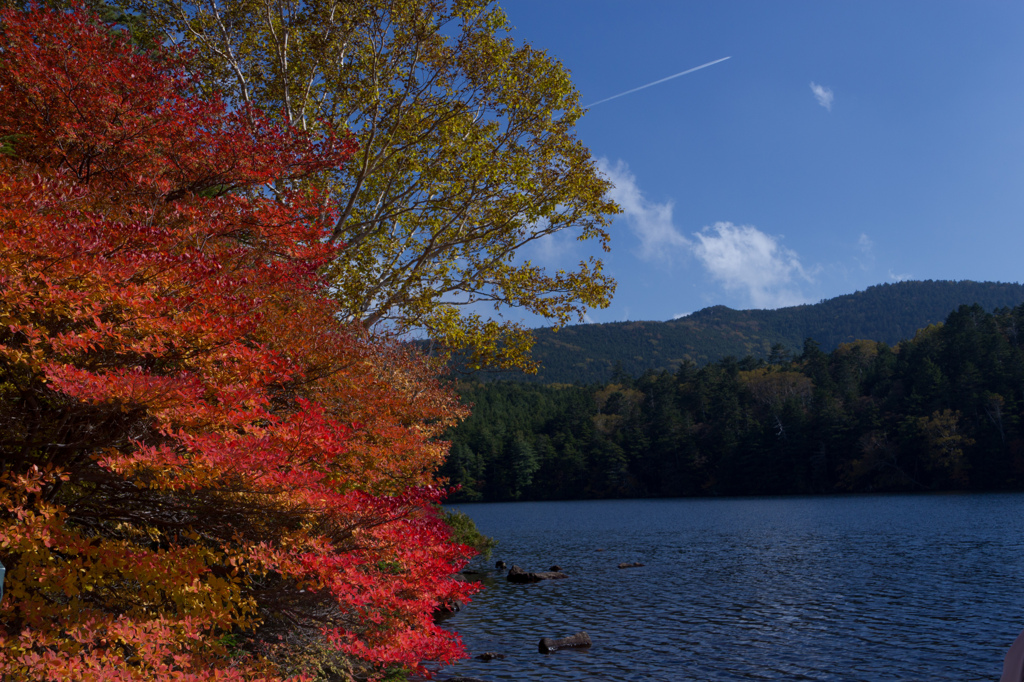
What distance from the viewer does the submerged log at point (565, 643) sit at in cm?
Result: 1842

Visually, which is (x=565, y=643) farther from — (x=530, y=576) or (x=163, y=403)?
(x=163, y=403)

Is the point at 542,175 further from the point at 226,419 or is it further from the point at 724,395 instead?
the point at 724,395

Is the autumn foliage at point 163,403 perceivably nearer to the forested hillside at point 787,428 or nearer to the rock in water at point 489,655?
the rock in water at point 489,655

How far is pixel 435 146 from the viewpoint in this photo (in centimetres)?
1554

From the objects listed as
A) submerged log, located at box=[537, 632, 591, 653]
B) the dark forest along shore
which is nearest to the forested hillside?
the dark forest along shore

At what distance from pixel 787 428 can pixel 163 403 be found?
99.5m

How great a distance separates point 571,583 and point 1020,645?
3035 centimetres

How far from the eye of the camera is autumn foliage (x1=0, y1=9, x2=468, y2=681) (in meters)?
6.31

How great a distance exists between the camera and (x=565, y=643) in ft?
61.8

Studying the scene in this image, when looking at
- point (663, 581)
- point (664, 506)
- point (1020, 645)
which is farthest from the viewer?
point (664, 506)

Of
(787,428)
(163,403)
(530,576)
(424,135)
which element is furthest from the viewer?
(787,428)

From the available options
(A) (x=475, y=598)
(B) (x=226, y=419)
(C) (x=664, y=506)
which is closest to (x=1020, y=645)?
(B) (x=226, y=419)

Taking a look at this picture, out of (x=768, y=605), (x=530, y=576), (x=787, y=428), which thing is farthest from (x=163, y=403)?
(x=787, y=428)

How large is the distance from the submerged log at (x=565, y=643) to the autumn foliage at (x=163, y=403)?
8.59 meters
